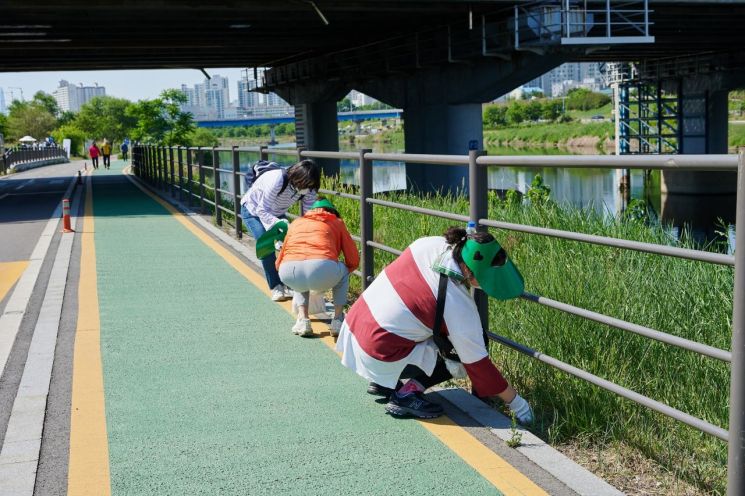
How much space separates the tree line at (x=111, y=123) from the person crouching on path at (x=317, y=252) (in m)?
26.2

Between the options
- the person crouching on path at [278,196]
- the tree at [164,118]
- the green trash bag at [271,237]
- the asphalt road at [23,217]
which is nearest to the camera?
the person crouching on path at [278,196]

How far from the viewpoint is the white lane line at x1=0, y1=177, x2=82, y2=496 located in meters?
4.32

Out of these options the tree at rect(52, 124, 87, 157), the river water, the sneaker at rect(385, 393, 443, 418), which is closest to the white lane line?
the sneaker at rect(385, 393, 443, 418)

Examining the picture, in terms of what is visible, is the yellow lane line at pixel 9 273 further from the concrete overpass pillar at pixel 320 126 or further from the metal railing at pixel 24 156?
the metal railing at pixel 24 156

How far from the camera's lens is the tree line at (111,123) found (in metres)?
66.4

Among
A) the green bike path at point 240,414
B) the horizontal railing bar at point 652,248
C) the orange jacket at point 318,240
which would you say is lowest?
the green bike path at point 240,414

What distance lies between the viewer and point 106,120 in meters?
145

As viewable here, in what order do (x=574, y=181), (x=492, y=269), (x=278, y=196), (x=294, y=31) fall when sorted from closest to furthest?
(x=492, y=269), (x=278, y=196), (x=294, y=31), (x=574, y=181)

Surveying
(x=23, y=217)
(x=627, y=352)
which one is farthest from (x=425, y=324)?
(x=23, y=217)

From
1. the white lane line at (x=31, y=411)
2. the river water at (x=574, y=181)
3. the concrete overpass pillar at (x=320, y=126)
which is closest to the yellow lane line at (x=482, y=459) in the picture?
the white lane line at (x=31, y=411)

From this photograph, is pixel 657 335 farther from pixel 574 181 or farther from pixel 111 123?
pixel 111 123

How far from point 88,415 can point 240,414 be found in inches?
33.2

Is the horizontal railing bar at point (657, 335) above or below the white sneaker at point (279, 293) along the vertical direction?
above

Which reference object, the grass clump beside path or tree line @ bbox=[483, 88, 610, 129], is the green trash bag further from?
tree line @ bbox=[483, 88, 610, 129]
